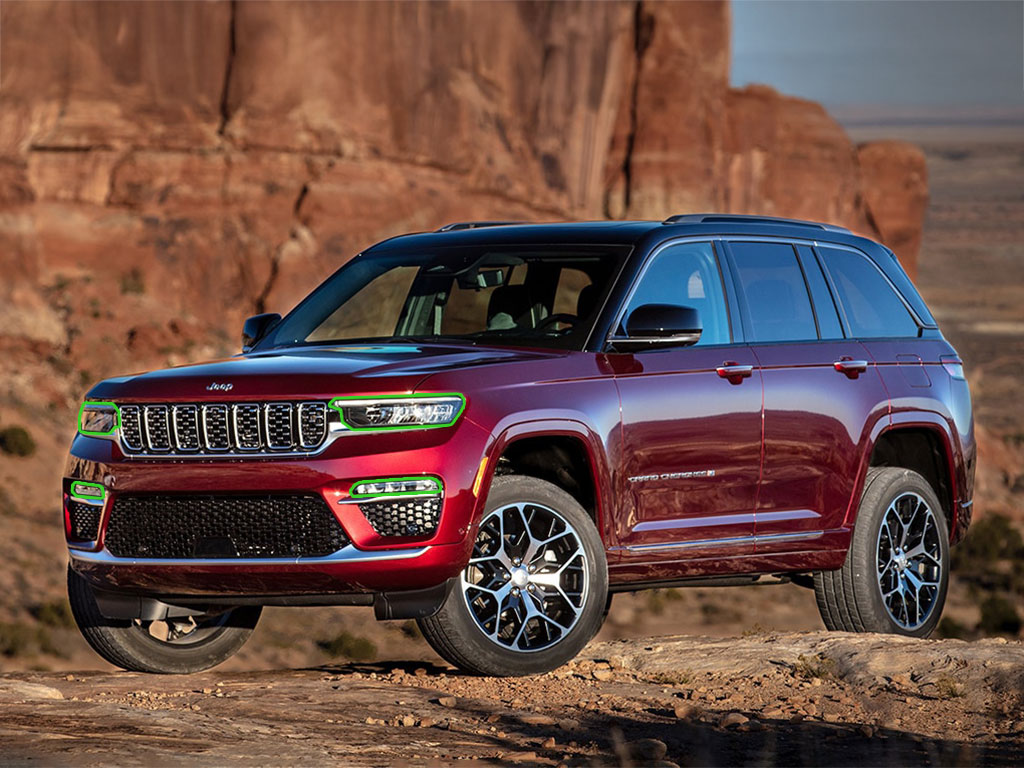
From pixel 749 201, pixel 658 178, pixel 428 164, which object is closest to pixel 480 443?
pixel 428 164

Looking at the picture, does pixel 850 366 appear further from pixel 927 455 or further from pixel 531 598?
pixel 531 598

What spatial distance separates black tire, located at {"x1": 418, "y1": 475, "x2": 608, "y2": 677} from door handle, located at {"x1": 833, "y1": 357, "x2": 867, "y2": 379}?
2.04 metres

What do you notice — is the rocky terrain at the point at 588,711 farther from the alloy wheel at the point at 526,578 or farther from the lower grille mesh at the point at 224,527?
the lower grille mesh at the point at 224,527

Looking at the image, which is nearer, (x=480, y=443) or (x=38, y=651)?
(x=480, y=443)

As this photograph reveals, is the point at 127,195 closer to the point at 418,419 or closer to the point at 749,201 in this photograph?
the point at 749,201

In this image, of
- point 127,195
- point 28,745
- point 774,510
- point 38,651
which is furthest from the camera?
point 127,195

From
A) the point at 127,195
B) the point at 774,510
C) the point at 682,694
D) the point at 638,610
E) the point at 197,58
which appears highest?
the point at 197,58

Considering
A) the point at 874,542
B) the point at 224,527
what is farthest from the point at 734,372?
the point at 224,527

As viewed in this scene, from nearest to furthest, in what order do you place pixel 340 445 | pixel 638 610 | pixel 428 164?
pixel 340 445 < pixel 638 610 < pixel 428 164

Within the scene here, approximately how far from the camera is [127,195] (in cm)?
5116

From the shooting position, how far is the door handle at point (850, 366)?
27.7 ft

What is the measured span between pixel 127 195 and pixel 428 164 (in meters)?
10.2

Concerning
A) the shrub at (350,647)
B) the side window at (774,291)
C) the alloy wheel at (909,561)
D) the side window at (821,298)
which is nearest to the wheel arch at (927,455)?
the alloy wheel at (909,561)

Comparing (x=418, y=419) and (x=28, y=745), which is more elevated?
(x=418, y=419)
